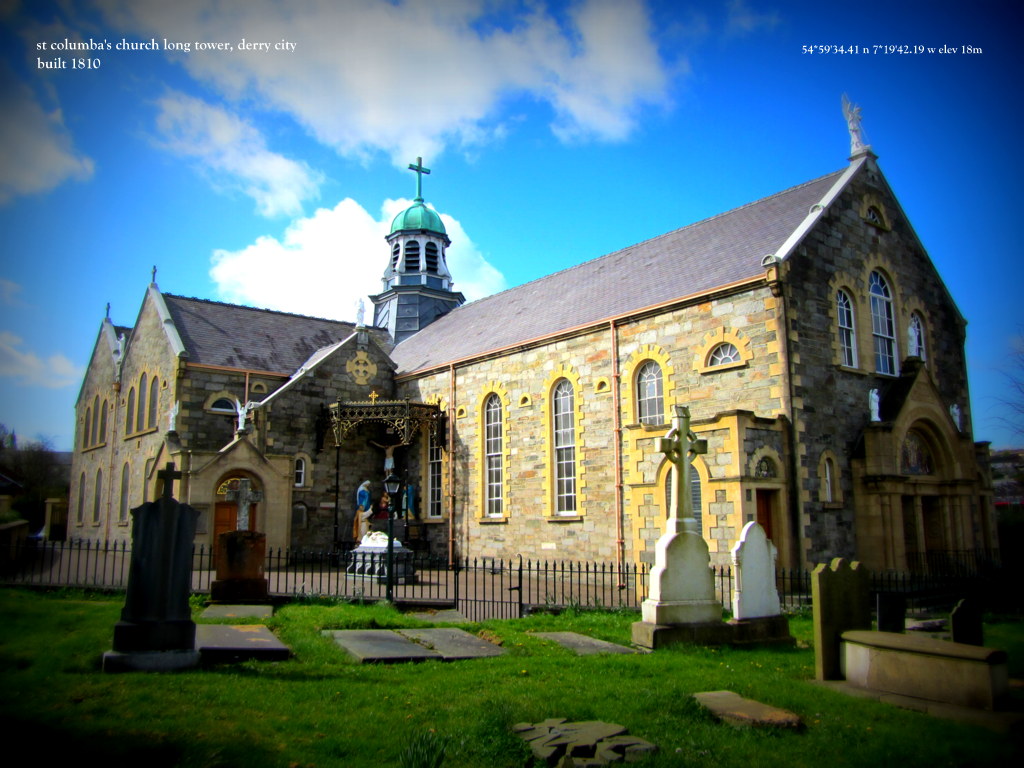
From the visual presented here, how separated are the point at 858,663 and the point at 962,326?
19143 millimetres

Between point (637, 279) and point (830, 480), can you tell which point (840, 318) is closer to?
point (830, 480)

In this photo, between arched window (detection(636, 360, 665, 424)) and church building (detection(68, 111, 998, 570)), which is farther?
arched window (detection(636, 360, 665, 424))

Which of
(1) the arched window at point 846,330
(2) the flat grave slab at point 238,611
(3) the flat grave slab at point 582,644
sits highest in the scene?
(1) the arched window at point 846,330

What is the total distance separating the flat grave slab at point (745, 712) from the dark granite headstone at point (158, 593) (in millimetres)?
5168

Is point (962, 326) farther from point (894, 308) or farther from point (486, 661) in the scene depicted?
point (486, 661)

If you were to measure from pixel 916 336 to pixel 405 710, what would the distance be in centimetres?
1969

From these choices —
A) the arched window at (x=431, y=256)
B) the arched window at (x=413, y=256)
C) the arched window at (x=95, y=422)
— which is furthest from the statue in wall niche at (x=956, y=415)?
the arched window at (x=95, y=422)

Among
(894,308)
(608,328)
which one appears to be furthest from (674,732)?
(894,308)

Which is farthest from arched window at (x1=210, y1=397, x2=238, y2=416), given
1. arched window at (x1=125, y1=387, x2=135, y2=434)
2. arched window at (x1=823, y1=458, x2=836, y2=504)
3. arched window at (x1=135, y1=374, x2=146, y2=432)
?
arched window at (x1=823, y1=458, x2=836, y2=504)

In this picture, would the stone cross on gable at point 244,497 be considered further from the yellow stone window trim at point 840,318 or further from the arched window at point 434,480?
the yellow stone window trim at point 840,318

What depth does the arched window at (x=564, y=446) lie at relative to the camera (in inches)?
885

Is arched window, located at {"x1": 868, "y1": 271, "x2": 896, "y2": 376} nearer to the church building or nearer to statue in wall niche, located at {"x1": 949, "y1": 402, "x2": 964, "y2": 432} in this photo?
the church building

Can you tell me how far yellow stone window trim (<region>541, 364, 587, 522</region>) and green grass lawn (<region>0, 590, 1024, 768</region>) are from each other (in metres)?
11.8

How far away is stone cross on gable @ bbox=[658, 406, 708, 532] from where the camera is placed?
11.2 meters
